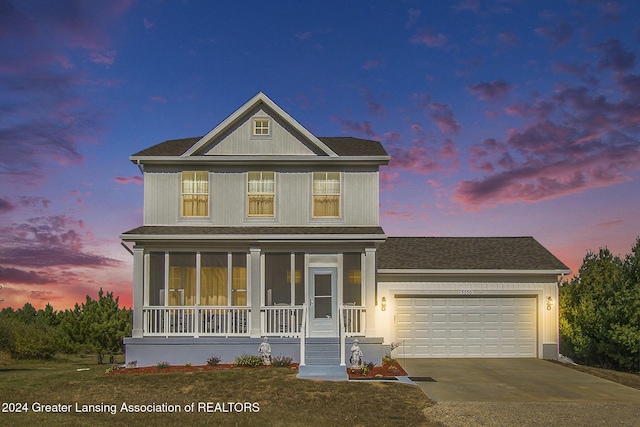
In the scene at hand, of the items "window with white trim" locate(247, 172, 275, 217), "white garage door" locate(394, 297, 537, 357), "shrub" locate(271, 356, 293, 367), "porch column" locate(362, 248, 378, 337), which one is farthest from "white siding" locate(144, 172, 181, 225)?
"white garage door" locate(394, 297, 537, 357)

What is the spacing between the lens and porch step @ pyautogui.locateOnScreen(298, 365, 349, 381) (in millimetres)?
19438

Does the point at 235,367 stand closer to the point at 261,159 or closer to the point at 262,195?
the point at 262,195

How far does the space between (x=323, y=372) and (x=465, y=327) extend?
7861 mm

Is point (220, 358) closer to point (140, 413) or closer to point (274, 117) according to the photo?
point (140, 413)

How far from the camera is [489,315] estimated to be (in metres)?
25.6

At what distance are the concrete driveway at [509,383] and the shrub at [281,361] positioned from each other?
152 inches

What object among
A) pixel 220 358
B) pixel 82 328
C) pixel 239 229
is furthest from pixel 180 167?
pixel 82 328

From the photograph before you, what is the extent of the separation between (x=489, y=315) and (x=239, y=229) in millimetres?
10041

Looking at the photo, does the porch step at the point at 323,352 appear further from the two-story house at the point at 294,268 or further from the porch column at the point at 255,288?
the porch column at the point at 255,288

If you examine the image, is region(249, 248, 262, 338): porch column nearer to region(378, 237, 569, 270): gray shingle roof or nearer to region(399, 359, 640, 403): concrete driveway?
region(378, 237, 569, 270): gray shingle roof

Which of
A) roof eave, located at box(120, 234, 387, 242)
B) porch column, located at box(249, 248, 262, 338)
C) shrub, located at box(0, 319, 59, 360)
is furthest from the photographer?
shrub, located at box(0, 319, 59, 360)

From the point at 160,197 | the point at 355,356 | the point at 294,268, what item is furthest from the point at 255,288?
the point at 160,197

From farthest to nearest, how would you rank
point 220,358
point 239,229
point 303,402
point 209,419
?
point 239,229
point 220,358
point 303,402
point 209,419

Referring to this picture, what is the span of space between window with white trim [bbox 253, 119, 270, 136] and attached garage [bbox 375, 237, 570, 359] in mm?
6640
